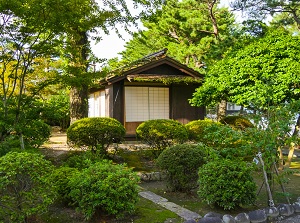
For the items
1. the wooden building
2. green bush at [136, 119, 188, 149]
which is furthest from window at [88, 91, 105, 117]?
green bush at [136, 119, 188, 149]

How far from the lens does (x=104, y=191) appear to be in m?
3.89

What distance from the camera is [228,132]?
4.62m

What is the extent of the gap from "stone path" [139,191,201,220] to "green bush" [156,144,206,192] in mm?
462

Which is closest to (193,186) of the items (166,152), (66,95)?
(166,152)

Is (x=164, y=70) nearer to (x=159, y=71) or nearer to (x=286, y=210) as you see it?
(x=159, y=71)

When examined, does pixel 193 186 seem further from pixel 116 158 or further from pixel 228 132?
pixel 116 158

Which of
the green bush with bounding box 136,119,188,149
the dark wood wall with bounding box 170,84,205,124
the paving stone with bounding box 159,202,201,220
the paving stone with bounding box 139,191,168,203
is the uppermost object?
the dark wood wall with bounding box 170,84,205,124

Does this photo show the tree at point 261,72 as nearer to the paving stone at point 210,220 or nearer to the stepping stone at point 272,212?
the stepping stone at point 272,212

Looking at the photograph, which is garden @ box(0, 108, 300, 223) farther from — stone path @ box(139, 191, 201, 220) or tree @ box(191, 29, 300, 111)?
tree @ box(191, 29, 300, 111)

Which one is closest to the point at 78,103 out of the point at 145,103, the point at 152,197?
the point at 145,103

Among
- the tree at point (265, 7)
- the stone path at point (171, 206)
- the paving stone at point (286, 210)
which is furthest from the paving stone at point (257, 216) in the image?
the tree at point (265, 7)

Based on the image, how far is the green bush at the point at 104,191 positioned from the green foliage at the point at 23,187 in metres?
0.53

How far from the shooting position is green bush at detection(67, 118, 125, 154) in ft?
25.0

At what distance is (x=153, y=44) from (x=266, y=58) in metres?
18.1
